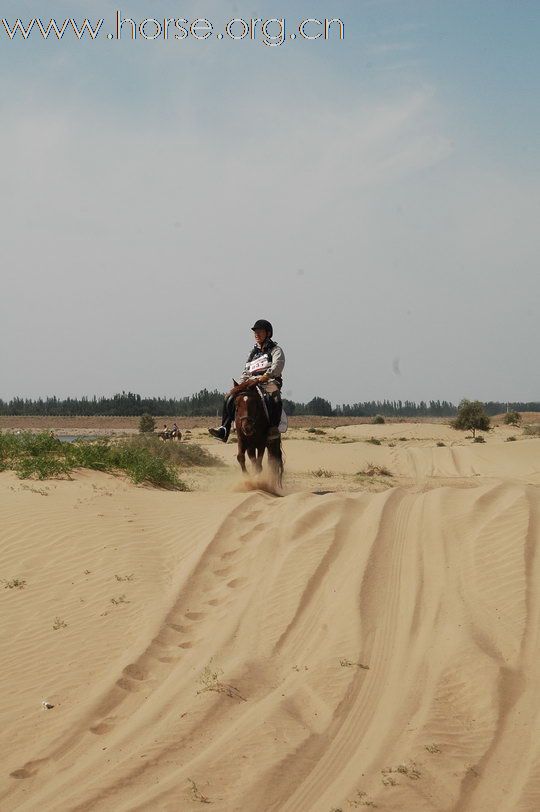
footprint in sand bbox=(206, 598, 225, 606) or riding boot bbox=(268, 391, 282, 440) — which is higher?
riding boot bbox=(268, 391, 282, 440)

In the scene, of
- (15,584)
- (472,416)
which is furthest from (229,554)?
(472,416)

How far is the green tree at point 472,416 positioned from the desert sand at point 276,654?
115 ft

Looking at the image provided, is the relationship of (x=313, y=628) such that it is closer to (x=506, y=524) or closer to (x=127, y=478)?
(x=506, y=524)

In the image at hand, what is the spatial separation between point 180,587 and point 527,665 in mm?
2850

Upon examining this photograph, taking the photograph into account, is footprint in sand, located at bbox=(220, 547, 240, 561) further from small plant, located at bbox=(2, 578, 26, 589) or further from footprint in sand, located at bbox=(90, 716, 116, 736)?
footprint in sand, located at bbox=(90, 716, 116, 736)

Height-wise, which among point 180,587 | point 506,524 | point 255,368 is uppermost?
point 255,368

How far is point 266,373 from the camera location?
36.2 ft

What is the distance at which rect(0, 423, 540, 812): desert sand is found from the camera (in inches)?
143

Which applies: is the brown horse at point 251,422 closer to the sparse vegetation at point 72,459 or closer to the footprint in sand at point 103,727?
the sparse vegetation at point 72,459

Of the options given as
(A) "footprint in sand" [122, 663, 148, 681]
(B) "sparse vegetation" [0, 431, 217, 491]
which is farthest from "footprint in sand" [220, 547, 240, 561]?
(B) "sparse vegetation" [0, 431, 217, 491]

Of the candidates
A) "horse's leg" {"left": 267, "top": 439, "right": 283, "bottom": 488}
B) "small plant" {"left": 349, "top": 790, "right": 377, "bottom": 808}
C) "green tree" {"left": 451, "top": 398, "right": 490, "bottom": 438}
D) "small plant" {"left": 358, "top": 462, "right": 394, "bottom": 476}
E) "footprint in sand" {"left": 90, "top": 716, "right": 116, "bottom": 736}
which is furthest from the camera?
"green tree" {"left": 451, "top": 398, "right": 490, "bottom": 438}

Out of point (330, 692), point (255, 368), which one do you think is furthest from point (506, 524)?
point (255, 368)

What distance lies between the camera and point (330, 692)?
441cm

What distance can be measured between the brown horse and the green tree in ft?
107
